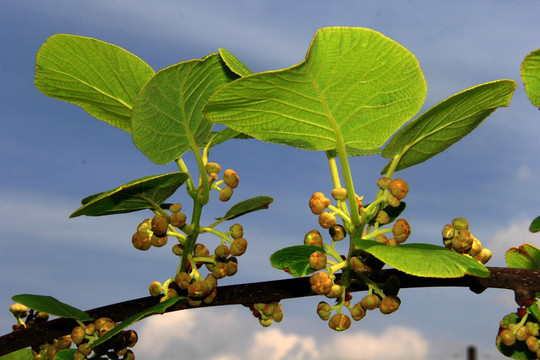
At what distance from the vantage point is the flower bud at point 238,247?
2064 millimetres

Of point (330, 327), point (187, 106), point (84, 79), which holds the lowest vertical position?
point (330, 327)

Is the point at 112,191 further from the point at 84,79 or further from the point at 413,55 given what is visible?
the point at 413,55

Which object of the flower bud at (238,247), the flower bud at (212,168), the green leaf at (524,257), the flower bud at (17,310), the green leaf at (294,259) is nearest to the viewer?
the green leaf at (294,259)

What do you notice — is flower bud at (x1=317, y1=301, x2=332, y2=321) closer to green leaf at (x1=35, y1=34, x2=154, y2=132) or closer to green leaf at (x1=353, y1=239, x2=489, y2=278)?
green leaf at (x1=353, y1=239, x2=489, y2=278)

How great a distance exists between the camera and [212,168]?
2170 mm

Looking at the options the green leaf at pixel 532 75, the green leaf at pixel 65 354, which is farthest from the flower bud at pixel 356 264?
the green leaf at pixel 65 354

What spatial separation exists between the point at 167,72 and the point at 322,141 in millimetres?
510

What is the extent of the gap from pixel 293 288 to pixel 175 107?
2.28 ft

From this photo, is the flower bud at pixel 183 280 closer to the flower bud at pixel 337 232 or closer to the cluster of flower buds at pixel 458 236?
the flower bud at pixel 337 232

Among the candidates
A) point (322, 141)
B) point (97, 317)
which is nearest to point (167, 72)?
point (322, 141)

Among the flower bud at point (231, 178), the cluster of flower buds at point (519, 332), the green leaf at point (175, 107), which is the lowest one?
the cluster of flower buds at point (519, 332)

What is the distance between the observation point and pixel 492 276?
6.19ft

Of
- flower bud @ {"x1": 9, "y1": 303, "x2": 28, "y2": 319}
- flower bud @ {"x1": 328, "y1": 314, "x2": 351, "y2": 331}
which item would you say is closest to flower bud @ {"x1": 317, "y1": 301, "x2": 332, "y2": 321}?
flower bud @ {"x1": 328, "y1": 314, "x2": 351, "y2": 331}

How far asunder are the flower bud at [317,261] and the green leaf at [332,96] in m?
0.33
